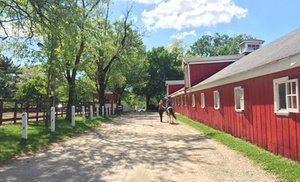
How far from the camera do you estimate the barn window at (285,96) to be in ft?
32.6

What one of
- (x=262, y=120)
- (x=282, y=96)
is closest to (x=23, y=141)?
(x=262, y=120)

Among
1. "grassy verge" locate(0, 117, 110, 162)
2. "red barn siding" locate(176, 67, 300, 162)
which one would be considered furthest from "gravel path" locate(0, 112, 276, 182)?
"red barn siding" locate(176, 67, 300, 162)

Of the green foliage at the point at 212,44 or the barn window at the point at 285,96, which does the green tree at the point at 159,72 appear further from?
the barn window at the point at 285,96

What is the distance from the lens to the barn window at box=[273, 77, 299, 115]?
9.94m

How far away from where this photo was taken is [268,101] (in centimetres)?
1190

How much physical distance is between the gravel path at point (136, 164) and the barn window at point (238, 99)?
1.91 metres

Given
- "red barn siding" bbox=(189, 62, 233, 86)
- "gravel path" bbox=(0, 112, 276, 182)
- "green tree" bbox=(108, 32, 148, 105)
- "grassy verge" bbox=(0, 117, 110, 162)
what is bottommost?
"gravel path" bbox=(0, 112, 276, 182)

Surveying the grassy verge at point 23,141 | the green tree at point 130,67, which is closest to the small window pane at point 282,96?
the grassy verge at point 23,141

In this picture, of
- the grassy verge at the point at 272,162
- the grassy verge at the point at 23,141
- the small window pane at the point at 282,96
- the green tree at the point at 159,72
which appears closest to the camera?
the grassy verge at the point at 272,162

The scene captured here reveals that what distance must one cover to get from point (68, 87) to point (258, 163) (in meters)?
20.9

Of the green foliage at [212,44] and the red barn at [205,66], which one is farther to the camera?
the green foliage at [212,44]

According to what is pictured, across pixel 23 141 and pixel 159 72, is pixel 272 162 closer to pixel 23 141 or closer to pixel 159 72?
pixel 23 141

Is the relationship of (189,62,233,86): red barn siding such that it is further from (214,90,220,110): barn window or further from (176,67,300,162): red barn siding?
(176,67,300,162): red barn siding

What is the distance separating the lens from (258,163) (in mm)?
9805
